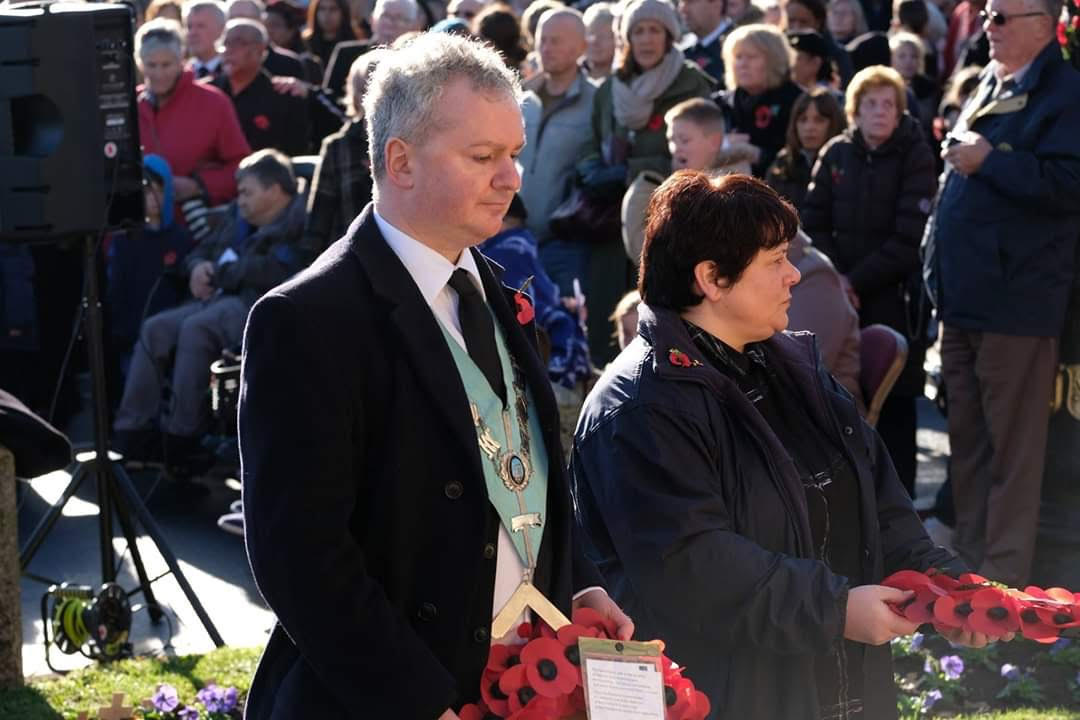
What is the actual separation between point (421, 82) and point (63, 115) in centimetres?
364

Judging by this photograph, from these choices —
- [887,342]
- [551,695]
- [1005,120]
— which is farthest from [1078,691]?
[551,695]

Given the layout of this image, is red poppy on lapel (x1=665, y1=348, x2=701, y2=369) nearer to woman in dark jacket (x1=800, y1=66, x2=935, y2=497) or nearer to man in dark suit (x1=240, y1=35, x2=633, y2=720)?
man in dark suit (x1=240, y1=35, x2=633, y2=720)

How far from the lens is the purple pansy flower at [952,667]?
542 centimetres

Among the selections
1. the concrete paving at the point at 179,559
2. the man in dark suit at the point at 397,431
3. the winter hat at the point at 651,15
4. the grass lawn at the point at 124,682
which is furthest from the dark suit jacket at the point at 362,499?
the winter hat at the point at 651,15

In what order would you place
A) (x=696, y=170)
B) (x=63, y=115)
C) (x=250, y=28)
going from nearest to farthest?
(x=696, y=170) < (x=63, y=115) < (x=250, y=28)

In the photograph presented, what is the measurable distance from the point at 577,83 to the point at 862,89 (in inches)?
87.7

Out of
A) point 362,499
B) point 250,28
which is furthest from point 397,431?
point 250,28

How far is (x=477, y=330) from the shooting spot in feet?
9.73

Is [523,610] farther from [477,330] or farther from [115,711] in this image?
[115,711]

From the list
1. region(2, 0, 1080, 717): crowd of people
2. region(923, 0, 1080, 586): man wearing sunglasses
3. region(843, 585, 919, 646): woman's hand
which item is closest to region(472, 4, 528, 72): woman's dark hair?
region(2, 0, 1080, 717): crowd of people

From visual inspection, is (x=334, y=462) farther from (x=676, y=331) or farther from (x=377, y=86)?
(x=676, y=331)

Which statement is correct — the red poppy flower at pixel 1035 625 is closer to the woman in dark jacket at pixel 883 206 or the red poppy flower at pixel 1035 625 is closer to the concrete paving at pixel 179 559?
the concrete paving at pixel 179 559

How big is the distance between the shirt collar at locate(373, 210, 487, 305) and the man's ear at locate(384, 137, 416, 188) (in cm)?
9

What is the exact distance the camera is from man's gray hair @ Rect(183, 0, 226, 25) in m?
11.5
